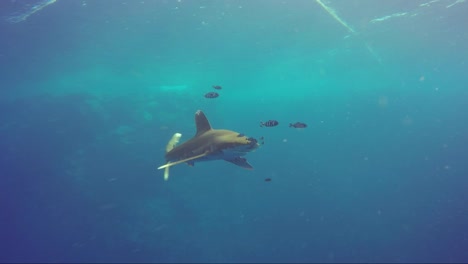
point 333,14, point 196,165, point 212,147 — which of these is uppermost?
point 212,147

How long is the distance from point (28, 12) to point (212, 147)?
19.2m

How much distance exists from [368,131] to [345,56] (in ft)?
51.1

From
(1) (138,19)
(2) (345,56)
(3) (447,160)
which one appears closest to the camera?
(1) (138,19)

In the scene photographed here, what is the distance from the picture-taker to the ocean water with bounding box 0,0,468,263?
1723 centimetres

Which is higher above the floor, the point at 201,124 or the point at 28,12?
the point at 28,12

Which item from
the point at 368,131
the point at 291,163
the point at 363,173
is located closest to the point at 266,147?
the point at 291,163

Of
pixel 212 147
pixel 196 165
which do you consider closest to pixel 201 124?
pixel 212 147

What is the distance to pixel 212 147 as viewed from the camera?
7.29m

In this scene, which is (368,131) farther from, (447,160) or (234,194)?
(234,194)

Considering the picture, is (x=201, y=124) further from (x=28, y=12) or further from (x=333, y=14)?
(x=333, y=14)

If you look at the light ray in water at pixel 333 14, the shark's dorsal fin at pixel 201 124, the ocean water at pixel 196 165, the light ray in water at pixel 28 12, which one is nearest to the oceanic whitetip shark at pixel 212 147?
the shark's dorsal fin at pixel 201 124

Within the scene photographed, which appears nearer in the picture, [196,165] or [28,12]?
[28,12]

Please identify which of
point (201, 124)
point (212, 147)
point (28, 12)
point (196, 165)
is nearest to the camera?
point (212, 147)

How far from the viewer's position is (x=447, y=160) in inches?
1282
